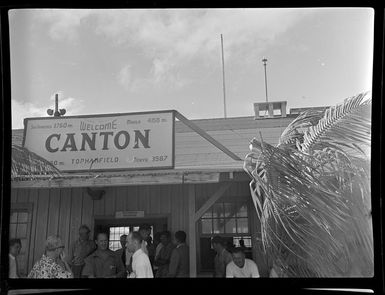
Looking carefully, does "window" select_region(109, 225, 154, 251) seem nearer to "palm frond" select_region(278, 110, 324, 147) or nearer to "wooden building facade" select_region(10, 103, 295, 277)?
"wooden building facade" select_region(10, 103, 295, 277)

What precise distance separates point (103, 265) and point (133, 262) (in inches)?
10.6

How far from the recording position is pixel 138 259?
12.5ft

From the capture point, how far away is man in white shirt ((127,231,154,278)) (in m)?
3.52

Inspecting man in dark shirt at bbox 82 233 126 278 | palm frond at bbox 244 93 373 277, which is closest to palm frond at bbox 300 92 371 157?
palm frond at bbox 244 93 373 277

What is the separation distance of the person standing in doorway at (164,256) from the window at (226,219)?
1.00 metres

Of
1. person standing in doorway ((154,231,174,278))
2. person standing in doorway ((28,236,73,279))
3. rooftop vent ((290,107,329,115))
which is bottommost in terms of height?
person standing in doorway ((154,231,174,278))

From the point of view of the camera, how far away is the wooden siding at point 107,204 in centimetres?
563

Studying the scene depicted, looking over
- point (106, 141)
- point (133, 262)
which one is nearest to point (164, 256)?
point (133, 262)

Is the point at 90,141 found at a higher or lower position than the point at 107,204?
higher

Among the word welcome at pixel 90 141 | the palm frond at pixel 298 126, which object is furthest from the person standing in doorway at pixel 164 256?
the palm frond at pixel 298 126

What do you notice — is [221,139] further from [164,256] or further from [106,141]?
[164,256]

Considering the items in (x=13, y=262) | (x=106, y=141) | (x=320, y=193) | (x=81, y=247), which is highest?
(x=106, y=141)

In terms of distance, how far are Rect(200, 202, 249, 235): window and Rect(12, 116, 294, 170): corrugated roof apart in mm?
988
